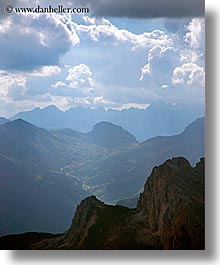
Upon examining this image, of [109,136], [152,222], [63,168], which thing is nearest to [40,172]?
[63,168]

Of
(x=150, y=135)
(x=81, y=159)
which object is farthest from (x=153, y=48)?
(x=81, y=159)

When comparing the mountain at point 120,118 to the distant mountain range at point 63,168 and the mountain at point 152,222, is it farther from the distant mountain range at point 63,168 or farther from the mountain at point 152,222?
the mountain at point 152,222

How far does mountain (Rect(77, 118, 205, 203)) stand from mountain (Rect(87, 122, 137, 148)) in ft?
0.15

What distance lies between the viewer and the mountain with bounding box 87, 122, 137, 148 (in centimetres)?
343

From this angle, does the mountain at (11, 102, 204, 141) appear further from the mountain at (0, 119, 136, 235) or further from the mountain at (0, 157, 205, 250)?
the mountain at (0, 157, 205, 250)

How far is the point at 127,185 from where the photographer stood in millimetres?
3443

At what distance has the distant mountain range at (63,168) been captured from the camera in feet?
11.2

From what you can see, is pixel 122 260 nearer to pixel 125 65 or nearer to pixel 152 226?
pixel 152 226

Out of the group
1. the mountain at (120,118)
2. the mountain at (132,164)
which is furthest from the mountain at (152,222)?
the mountain at (120,118)

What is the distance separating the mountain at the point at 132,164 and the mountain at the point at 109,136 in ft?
0.15

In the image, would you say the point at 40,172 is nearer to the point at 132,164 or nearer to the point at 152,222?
the point at 132,164

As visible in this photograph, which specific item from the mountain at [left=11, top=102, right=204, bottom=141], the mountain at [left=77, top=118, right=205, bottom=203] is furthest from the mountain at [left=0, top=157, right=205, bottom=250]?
the mountain at [left=11, top=102, right=204, bottom=141]

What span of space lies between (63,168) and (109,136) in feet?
0.92

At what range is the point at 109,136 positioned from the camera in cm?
344
